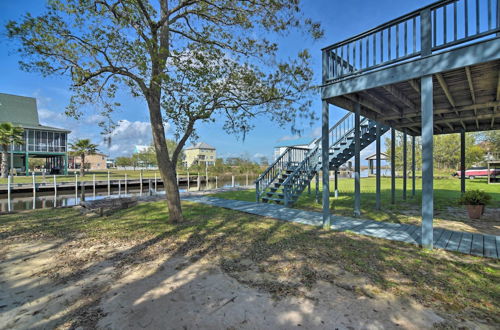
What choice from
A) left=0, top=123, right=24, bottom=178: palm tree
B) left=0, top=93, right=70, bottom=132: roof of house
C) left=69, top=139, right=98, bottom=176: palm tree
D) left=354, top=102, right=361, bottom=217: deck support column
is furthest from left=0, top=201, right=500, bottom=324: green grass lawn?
left=0, top=93, right=70, bottom=132: roof of house

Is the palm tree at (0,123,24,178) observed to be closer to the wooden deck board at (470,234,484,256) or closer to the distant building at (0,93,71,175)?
the distant building at (0,93,71,175)

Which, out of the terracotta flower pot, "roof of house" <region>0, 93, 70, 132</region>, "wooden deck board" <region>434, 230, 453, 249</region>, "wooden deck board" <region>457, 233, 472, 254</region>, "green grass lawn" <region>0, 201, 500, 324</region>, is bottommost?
"green grass lawn" <region>0, 201, 500, 324</region>

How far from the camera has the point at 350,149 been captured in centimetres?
814

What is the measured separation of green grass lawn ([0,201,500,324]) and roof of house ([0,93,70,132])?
95.8 feet

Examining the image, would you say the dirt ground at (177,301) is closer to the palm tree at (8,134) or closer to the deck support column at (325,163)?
the deck support column at (325,163)

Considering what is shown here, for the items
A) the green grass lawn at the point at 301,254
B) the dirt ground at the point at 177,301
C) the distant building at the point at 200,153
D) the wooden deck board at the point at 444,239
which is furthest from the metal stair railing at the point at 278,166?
the distant building at the point at 200,153

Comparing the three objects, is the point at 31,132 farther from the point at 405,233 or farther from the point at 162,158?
the point at 405,233

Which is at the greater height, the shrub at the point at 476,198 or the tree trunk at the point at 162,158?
the tree trunk at the point at 162,158

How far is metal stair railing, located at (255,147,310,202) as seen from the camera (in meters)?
9.24

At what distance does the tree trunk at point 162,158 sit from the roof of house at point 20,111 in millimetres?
30845

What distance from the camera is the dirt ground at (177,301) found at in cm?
216

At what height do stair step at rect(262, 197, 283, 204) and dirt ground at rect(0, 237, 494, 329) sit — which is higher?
stair step at rect(262, 197, 283, 204)

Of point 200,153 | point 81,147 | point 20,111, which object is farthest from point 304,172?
point 200,153

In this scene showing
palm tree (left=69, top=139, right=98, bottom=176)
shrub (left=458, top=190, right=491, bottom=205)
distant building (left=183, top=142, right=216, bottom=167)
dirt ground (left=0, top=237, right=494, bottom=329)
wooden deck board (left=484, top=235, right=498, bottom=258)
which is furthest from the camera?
distant building (left=183, top=142, right=216, bottom=167)
